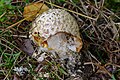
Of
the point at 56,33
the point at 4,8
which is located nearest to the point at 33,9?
the point at 4,8

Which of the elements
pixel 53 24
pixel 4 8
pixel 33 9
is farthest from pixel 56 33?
pixel 4 8

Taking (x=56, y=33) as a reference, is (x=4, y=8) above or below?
above

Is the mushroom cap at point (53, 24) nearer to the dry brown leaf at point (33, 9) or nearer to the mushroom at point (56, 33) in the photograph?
the mushroom at point (56, 33)

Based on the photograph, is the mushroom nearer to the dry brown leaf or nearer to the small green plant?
the dry brown leaf

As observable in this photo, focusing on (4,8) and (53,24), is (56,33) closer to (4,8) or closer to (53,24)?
(53,24)

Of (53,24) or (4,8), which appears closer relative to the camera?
(53,24)
